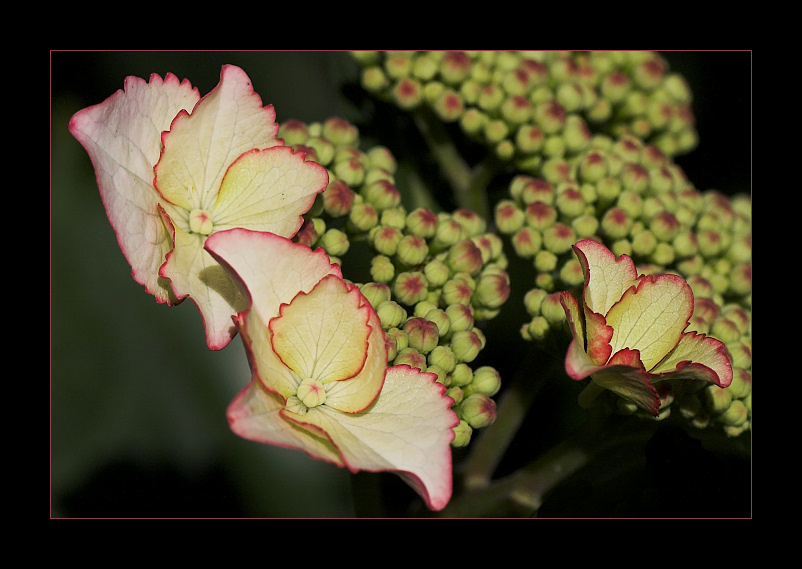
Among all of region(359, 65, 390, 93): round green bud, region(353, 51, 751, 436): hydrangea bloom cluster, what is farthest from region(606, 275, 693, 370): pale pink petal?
region(359, 65, 390, 93): round green bud

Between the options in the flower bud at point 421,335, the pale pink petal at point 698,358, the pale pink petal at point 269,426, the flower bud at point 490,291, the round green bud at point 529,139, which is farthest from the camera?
the round green bud at point 529,139

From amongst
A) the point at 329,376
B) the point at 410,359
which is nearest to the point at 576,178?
the point at 410,359

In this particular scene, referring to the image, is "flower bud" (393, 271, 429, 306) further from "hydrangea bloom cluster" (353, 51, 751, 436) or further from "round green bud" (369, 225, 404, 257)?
"hydrangea bloom cluster" (353, 51, 751, 436)

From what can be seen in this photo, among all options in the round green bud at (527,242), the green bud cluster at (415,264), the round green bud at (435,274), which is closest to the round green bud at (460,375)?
the green bud cluster at (415,264)

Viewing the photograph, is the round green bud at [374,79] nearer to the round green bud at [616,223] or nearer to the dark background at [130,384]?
the dark background at [130,384]

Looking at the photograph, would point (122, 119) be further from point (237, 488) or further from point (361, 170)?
point (237, 488)

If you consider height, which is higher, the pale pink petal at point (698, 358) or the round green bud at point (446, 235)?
the round green bud at point (446, 235)
